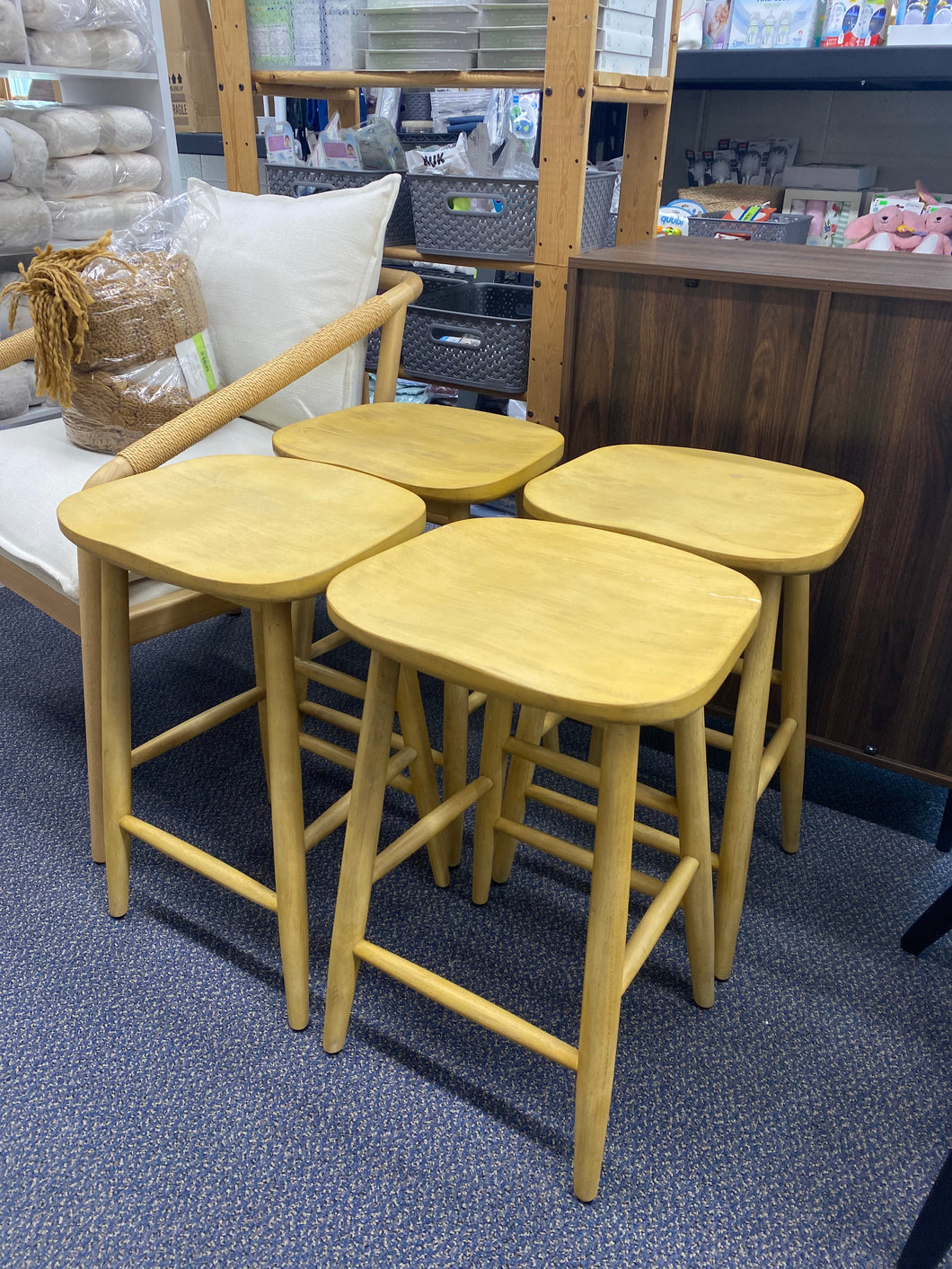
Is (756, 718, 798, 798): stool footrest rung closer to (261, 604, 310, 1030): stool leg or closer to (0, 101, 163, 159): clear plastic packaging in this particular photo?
(261, 604, 310, 1030): stool leg

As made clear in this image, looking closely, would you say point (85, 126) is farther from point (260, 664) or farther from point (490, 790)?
point (490, 790)

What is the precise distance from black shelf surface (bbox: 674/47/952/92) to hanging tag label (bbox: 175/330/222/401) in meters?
1.46

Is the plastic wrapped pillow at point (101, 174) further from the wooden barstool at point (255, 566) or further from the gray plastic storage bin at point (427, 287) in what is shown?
the wooden barstool at point (255, 566)

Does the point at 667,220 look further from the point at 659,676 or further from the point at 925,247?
the point at 659,676

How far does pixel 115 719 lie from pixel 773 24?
257cm

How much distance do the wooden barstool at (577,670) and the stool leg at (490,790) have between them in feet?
0.23

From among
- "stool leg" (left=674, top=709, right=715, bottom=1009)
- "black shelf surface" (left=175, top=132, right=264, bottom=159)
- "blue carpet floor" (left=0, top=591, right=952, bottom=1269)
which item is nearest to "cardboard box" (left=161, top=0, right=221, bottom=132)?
"black shelf surface" (left=175, top=132, right=264, bottom=159)

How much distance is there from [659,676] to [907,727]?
82 centimetres

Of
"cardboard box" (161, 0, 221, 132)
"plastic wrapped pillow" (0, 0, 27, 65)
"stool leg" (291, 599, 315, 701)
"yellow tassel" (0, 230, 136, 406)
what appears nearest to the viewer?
"yellow tassel" (0, 230, 136, 406)

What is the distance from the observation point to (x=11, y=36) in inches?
88.0

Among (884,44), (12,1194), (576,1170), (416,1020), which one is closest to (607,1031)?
(576,1170)

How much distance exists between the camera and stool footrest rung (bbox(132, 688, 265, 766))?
1.29 metres

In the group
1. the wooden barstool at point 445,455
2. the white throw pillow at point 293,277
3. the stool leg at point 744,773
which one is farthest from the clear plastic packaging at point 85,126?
the stool leg at point 744,773

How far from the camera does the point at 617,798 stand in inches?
31.7
